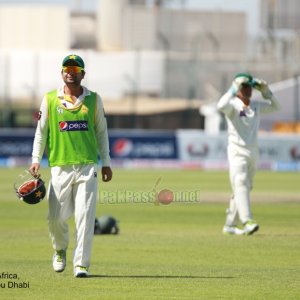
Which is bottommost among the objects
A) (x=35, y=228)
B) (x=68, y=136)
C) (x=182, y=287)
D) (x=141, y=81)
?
(x=141, y=81)

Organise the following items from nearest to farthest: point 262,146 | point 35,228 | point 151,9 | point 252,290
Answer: point 252,290 → point 35,228 → point 262,146 → point 151,9

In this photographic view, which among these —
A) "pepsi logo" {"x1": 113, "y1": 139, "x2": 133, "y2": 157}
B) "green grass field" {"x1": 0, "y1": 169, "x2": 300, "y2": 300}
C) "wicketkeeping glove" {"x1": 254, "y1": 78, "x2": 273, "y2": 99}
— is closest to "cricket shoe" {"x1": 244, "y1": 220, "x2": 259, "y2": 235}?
"green grass field" {"x1": 0, "y1": 169, "x2": 300, "y2": 300}

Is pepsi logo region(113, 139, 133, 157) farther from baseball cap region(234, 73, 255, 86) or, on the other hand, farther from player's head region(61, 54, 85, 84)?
player's head region(61, 54, 85, 84)

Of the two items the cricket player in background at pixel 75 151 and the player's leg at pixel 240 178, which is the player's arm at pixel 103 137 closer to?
the cricket player in background at pixel 75 151

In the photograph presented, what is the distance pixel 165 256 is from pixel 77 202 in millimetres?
2773

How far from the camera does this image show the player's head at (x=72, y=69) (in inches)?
454

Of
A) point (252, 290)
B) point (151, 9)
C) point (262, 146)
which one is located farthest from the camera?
point (151, 9)

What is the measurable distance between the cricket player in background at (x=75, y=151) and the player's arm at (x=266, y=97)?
518cm

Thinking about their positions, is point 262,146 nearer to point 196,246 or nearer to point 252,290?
point 196,246

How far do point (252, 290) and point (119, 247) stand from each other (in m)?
4.62

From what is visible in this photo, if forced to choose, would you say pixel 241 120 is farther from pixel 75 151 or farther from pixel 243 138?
pixel 75 151

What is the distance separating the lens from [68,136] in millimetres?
11641

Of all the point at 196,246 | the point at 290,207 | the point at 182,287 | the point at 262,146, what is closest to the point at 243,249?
the point at 196,246

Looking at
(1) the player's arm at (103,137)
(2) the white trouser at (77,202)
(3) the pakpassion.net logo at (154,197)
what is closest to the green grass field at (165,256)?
(3) the pakpassion.net logo at (154,197)
